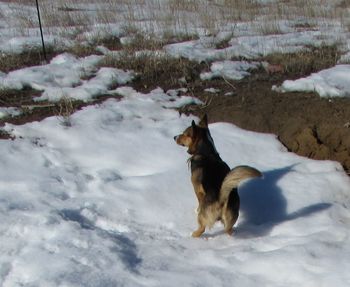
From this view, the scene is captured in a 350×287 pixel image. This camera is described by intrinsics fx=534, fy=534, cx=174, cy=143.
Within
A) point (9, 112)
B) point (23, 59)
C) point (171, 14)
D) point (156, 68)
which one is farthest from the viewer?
point (171, 14)

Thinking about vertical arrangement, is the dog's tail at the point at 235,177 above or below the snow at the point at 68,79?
below

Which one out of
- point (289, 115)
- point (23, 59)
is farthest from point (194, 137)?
point (23, 59)

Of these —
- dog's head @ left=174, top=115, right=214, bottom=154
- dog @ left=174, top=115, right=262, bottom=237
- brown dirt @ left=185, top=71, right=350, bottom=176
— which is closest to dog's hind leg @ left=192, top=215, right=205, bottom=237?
dog @ left=174, top=115, right=262, bottom=237

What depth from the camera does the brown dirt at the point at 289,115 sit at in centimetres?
531

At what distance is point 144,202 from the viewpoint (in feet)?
14.9

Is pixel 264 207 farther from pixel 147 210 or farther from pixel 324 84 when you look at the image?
pixel 324 84

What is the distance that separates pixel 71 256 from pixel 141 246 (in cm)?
55

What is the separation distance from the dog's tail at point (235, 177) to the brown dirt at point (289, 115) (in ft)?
5.42

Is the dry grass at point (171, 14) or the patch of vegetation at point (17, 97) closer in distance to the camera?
the patch of vegetation at point (17, 97)

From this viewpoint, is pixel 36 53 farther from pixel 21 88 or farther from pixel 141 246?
pixel 141 246

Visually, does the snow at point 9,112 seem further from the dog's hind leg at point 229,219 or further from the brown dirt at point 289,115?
the dog's hind leg at point 229,219

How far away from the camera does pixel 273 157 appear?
5301mm

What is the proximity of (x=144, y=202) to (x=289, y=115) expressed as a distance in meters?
2.18

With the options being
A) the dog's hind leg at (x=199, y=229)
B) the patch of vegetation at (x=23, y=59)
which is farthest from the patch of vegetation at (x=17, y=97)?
the dog's hind leg at (x=199, y=229)
